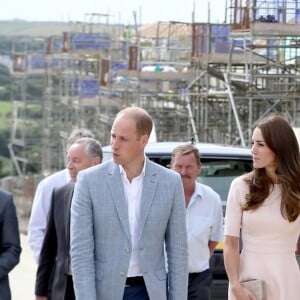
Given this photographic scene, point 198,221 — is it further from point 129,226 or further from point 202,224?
point 129,226

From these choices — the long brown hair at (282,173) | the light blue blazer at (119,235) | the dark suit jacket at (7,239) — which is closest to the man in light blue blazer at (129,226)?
the light blue blazer at (119,235)

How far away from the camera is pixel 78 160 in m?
9.06

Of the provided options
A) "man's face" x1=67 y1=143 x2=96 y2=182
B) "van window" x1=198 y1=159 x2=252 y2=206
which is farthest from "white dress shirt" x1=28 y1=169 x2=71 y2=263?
"van window" x1=198 y1=159 x2=252 y2=206

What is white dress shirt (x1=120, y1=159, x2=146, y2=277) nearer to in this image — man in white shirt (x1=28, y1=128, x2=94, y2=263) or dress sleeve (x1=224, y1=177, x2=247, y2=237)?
dress sleeve (x1=224, y1=177, x2=247, y2=237)

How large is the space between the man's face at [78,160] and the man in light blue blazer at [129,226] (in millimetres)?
2217

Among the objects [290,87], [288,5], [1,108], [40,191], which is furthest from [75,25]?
[40,191]

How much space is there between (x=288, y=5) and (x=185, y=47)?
1696 centimetres

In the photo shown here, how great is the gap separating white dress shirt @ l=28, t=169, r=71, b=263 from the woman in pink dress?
8.48 feet

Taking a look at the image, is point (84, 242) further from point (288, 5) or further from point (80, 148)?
point (288, 5)

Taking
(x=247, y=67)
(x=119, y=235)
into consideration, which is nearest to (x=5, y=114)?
(x=247, y=67)

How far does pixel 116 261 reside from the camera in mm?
6559

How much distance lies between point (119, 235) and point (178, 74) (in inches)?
1123

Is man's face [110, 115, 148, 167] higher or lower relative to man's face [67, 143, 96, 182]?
higher

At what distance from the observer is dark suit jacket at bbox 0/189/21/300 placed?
7284mm
